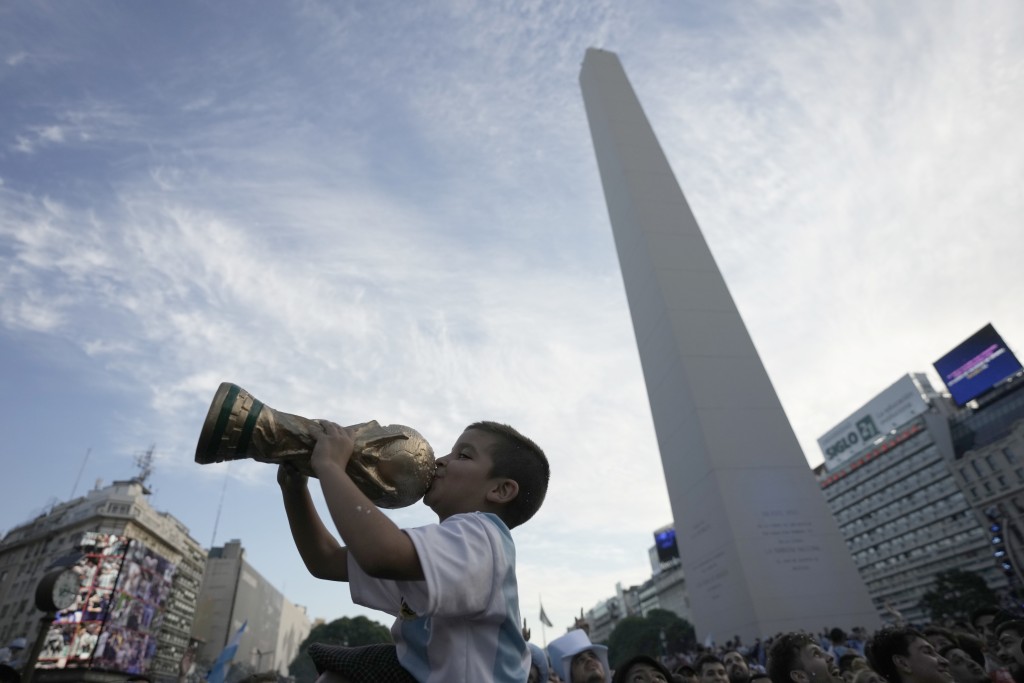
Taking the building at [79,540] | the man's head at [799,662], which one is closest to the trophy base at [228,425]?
the man's head at [799,662]

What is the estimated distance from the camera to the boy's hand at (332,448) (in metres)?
1.19

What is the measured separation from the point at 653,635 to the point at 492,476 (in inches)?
2270

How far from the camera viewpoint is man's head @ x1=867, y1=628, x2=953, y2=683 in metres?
2.94

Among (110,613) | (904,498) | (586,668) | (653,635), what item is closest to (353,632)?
(110,613)

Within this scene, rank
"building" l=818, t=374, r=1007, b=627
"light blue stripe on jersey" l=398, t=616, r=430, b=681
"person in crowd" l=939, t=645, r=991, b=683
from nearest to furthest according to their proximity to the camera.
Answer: "light blue stripe on jersey" l=398, t=616, r=430, b=681 < "person in crowd" l=939, t=645, r=991, b=683 < "building" l=818, t=374, r=1007, b=627

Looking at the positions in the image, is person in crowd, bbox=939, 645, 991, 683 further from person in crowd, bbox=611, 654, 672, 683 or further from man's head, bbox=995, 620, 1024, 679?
person in crowd, bbox=611, 654, 672, 683

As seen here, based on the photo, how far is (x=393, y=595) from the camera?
1210 mm

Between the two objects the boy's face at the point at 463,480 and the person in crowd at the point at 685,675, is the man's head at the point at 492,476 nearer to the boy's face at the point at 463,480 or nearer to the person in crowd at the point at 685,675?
the boy's face at the point at 463,480

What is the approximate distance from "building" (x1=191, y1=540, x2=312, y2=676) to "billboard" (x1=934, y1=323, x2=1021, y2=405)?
6126 cm

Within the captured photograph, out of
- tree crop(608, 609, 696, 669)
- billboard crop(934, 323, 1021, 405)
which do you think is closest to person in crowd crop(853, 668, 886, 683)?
tree crop(608, 609, 696, 669)

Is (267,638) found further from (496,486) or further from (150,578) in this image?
(496,486)

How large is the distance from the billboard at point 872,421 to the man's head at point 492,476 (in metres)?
61.5

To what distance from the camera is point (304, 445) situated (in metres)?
1.29

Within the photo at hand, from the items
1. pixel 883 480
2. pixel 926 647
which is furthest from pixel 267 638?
pixel 926 647
